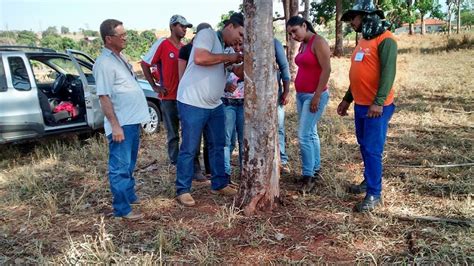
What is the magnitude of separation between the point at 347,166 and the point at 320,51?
1.68 meters

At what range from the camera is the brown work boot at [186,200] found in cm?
384

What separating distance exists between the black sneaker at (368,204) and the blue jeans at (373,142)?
0.04m

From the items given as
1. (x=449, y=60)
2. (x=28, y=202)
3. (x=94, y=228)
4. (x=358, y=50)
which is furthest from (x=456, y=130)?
(x=449, y=60)

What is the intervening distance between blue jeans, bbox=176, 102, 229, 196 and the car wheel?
2.99 metres

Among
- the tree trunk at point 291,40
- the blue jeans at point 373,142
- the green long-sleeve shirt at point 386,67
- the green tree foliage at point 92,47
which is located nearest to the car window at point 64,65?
the tree trunk at point 291,40

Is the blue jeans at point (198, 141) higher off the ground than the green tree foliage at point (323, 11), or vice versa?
the green tree foliage at point (323, 11)

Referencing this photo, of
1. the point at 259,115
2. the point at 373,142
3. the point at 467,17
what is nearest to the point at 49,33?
the point at 259,115

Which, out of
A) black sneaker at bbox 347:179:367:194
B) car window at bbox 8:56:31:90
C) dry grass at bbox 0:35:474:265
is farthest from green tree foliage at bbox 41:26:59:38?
black sneaker at bbox 347:179:367:194

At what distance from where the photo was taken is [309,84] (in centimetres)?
393

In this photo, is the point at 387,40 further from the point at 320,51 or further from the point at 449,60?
the point at 449,60

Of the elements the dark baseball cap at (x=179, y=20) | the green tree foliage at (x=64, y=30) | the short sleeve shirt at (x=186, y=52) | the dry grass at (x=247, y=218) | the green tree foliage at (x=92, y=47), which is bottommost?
the dry grass at (x=247, y=218)

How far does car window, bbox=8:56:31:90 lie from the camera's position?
18.2 ft

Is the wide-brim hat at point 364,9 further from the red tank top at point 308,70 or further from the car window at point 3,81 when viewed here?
the car window at point 3,81

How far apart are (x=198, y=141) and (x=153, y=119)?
131 inches
